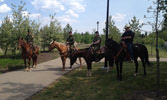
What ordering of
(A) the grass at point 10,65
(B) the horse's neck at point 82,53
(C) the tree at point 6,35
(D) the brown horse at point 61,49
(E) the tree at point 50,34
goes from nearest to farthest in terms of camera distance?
(B) the horse's neck at point 82,53 → (D) the brown horse at point 61,49 → (A) the grass at point 10,65 → (C) the tree at point 6,35 → (E) the tree at point 50,34

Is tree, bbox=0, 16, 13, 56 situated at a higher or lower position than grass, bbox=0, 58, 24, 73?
higher

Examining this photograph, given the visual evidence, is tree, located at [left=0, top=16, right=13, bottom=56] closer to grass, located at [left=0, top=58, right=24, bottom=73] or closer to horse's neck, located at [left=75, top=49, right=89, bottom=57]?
grass, located at [left=0, top=58, right=24, bottom=73]

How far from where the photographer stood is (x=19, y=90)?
646 cm

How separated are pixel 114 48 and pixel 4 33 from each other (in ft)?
46.5

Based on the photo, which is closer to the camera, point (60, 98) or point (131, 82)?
point (60, 98)

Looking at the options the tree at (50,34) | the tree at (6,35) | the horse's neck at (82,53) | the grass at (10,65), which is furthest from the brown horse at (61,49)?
the tree at (50,34)

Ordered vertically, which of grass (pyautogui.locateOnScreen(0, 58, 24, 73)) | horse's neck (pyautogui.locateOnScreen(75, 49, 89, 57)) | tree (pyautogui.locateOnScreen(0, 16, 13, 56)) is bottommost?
grass (pyautogui.locateOnScreen(0, 58, 24, 73))

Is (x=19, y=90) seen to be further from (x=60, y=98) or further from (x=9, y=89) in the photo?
(x=60, y=98)

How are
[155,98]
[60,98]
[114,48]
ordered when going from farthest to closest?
[114,48], [60,98], [155,98]

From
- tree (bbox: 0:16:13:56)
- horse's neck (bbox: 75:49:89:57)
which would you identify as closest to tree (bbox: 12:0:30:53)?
tree (bbox: 0:16:13:56)

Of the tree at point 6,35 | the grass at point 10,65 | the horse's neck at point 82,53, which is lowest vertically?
the grass at point 10,65

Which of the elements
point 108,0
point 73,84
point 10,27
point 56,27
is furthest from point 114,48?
point 56,27

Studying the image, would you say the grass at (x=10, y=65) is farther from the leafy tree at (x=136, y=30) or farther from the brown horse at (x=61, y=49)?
the leafy tree at (x=136, y=30)

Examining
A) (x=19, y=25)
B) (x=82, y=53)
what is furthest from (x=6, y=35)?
(x=82, y=53)
